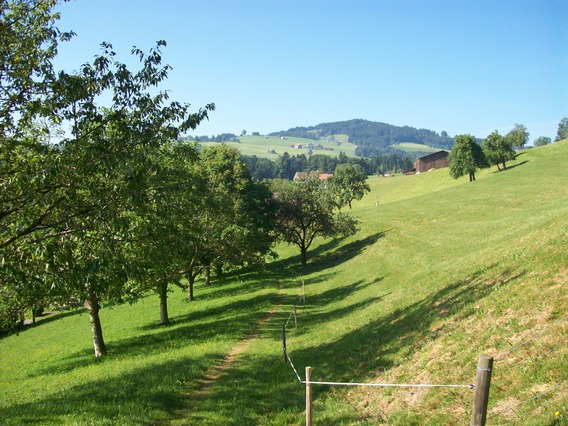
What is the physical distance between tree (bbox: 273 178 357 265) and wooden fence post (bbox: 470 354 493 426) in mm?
59209

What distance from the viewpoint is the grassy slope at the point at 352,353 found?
37.4 feet

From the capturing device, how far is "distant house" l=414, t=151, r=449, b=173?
552 feet

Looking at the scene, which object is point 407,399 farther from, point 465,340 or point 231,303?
point 231,303

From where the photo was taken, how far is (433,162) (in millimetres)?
174375

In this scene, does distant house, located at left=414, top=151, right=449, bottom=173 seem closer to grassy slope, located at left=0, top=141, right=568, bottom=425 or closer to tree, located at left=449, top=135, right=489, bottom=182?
tree, located at left=449, top=135, right=489, bottom=182

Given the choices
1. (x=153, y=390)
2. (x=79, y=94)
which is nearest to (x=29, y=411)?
(x=153, y=390)

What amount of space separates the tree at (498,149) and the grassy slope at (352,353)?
68.7 m

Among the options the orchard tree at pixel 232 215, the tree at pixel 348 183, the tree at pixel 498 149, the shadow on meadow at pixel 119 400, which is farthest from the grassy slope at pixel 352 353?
the tree at pixel 348 183

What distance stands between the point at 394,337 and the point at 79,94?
14.5m

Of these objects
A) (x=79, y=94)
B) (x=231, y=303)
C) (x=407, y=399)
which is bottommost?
(x=231, y=303)

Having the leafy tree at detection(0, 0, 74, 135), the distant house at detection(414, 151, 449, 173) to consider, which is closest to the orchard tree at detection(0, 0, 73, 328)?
the leafy tree at detection(0, 0, 74, 135)

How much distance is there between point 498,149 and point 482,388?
352 feet

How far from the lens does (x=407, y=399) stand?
1208 cm

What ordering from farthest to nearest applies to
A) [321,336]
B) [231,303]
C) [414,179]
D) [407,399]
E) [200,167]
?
[414,179]
[200,167]
[231,303]
[321,336]
[407,399]
